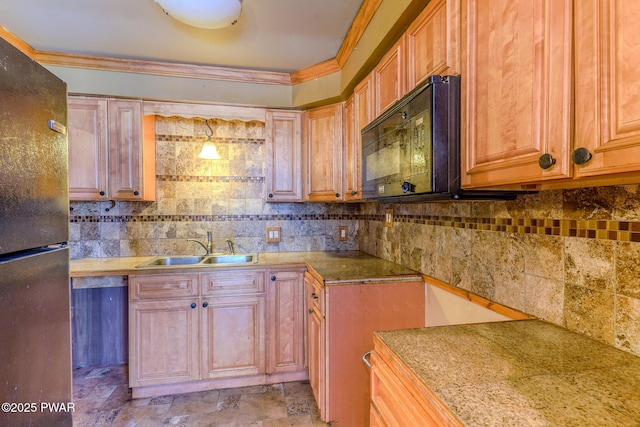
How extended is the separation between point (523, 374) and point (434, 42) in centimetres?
114

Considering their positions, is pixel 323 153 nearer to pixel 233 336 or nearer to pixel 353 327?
pixel 353 327

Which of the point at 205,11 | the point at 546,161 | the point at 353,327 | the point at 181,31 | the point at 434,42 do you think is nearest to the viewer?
the point at 546,161

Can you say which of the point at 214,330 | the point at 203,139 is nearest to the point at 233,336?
the point at 214,330

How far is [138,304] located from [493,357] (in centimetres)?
212

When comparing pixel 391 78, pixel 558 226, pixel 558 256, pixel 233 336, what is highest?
pixel 391 78

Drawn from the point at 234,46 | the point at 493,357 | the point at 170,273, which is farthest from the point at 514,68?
the point at 170,273

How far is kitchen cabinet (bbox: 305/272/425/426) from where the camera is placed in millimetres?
1674

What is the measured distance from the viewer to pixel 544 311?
3.44 feet

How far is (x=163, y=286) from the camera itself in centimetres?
208

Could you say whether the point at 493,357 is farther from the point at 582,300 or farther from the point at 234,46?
the point at 234,46

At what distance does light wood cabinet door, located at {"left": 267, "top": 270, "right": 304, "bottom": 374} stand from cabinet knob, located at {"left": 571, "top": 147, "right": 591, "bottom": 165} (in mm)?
1878

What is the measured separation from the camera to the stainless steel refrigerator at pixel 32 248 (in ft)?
2.27

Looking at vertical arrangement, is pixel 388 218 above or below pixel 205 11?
below

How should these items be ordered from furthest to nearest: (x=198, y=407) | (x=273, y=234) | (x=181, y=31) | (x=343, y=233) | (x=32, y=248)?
(x=343, y=233) < (x=273, y=234) < (x=198, y=407) < (x=181, y=31) < (x=32, y=248)
